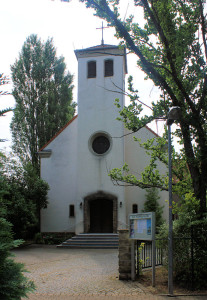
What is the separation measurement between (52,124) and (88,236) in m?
12.4

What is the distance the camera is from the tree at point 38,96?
2927 centimetres

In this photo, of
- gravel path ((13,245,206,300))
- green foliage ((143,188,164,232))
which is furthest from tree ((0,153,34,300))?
green foliage ((143,188,164,232))

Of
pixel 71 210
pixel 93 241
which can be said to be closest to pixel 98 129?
pixel 71 210

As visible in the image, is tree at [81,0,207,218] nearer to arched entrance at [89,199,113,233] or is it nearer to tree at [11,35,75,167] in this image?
arched entrance at [89,199,113,233]

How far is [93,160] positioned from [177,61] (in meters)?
13.9

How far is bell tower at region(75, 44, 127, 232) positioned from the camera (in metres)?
22.2

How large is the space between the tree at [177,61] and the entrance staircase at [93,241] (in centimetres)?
1044

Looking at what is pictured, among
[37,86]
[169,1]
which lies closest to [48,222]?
[37,86]

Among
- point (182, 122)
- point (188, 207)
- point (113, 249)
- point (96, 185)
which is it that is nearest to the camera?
point (188, 207)

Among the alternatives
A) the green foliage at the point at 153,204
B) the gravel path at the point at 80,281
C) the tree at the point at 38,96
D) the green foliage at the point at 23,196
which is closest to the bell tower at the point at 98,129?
the green foliage at the point at 153,204

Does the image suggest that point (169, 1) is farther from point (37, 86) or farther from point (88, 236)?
point (37, 86)

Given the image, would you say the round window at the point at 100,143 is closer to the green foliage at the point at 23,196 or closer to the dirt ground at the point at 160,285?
the green foliage at the point at 23,196

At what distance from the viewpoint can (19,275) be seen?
16.9 feet

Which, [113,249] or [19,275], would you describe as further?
[113,249]
